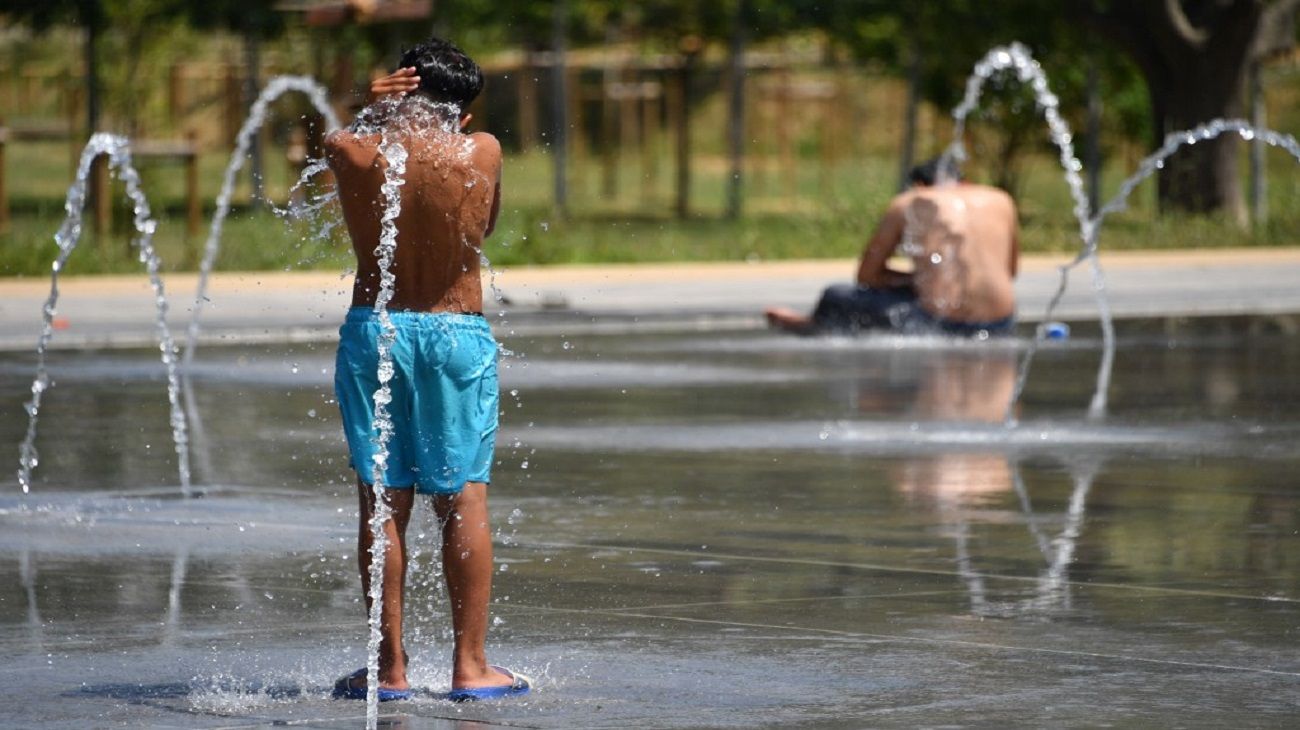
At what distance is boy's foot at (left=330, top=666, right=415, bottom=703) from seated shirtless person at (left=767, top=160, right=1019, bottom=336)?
39.5 feet

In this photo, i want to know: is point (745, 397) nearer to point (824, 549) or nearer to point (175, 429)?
point (175, 429)

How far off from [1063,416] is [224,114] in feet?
86.1

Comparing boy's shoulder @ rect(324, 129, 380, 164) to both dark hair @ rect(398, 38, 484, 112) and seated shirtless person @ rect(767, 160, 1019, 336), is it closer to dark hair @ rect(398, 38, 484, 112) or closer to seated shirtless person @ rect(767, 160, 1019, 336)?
dark hair @ rect(398, 38, 484, 112)

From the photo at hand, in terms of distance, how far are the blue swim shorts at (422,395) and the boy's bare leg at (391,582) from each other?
52 mm

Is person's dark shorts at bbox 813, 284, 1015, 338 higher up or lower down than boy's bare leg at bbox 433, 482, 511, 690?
lower down

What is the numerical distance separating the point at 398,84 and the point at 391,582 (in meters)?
1.20

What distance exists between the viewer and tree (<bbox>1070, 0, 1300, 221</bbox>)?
31.0 meters

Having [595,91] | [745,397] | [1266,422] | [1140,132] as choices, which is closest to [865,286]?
[745,397]

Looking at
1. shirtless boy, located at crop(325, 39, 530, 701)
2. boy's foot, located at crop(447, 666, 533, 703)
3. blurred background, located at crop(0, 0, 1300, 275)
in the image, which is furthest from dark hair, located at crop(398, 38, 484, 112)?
blurred background, located at crop(0, 0, 1300, 275)

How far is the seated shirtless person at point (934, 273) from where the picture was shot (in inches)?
736

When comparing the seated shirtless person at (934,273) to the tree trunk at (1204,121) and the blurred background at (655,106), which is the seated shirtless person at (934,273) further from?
the tree trunk at (1204,121)

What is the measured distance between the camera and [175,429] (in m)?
13.5

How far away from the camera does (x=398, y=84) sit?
6883mm

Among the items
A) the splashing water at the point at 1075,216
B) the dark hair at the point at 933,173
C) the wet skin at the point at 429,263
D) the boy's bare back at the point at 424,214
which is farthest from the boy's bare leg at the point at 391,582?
the dark hair at the point at 933,173
